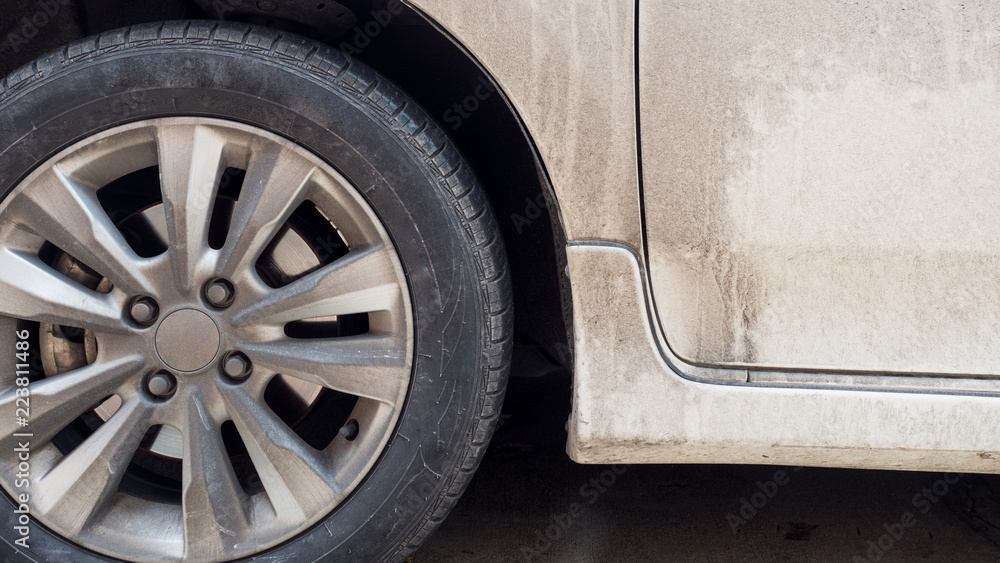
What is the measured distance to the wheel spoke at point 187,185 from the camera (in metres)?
1.10

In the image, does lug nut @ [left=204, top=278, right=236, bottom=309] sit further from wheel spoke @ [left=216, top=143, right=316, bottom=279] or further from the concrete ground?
the concrete ground

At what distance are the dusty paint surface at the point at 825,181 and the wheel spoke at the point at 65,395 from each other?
100 centimetres

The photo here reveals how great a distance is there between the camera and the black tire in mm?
1083

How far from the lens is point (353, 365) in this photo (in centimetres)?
113

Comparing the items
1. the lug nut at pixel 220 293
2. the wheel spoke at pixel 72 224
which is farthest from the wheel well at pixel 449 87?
the lug nut at pixel 220 293

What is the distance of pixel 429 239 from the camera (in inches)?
43.4

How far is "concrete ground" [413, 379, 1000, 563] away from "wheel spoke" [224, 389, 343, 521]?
0.43 meters

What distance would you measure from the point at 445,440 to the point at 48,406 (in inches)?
29.5

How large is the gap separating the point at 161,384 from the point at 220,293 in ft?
0.67

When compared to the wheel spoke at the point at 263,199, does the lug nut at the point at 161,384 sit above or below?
below

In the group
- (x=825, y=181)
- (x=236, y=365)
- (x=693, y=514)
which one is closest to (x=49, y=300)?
(x=236, y=365)

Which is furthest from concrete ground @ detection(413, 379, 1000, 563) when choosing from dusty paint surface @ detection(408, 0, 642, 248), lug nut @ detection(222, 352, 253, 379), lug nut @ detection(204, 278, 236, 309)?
dusty paint surface @ detection(408, 0, 642, 248)

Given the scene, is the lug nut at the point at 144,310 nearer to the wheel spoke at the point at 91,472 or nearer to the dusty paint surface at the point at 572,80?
the wheel spoke at the point at 91,472

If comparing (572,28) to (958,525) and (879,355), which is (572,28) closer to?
(879,355)
